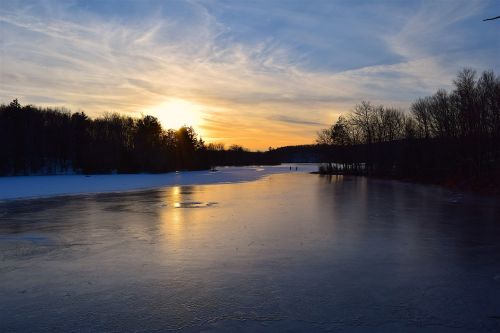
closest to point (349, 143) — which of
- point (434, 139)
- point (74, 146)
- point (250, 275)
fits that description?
point (434, 139)

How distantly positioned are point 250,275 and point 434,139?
49376 mm

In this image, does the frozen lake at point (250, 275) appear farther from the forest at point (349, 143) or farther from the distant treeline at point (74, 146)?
the distant treeline at point (74, 146)

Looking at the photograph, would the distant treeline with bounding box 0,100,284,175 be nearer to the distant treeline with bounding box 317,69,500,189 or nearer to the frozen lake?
the distant treeline with bounding box 317,69,500,189

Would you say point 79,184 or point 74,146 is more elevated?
point 74,146

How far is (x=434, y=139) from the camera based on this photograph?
50.1 meters

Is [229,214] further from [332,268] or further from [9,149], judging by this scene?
[9,149]

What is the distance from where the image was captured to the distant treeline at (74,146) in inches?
2457

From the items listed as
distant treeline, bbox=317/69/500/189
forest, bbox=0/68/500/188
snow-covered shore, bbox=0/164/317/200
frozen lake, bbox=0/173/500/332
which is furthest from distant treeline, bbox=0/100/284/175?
frozen lake, bbox=0/173/500/332

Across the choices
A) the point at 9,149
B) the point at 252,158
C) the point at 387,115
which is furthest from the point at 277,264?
the point at 252,158

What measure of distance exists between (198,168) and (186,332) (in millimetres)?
89540

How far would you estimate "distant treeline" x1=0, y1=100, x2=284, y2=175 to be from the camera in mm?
62406

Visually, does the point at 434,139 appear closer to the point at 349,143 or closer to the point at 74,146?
the point at 349,143

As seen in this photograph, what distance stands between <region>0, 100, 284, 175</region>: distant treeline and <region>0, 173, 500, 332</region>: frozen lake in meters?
55.7

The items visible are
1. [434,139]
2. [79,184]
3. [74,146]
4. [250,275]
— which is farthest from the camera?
[74,146]
